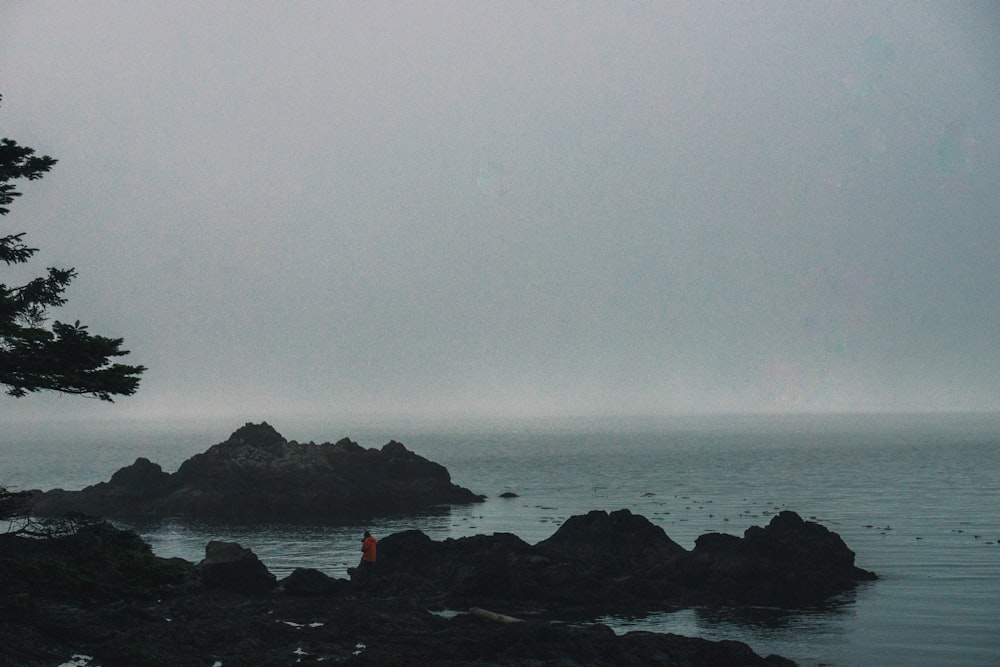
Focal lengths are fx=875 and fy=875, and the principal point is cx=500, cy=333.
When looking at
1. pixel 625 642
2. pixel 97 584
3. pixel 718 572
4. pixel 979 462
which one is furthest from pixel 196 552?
pixel 979 462

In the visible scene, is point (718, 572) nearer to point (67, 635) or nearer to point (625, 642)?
point (625, 642)

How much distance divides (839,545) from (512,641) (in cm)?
2545

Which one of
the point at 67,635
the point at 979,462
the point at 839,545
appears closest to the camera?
the point at 67,635

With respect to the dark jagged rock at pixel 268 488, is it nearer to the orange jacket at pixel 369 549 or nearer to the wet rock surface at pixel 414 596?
the orange jacket at pixel 369 549

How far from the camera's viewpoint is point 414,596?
4075 cm

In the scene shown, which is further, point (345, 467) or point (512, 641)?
point (345, 467)

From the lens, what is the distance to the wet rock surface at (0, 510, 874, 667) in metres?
18.1

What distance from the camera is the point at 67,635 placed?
1953cm

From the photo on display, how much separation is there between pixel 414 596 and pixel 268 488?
53.7m

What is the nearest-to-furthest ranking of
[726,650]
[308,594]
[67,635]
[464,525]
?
[67,635] → [726,650] → [308,594] → [464,525]

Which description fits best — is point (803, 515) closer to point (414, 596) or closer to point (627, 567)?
point (627, 567)

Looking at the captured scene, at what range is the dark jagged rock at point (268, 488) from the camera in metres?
86.8

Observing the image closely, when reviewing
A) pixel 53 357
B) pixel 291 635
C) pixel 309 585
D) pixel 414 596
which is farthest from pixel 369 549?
pixel 53 357

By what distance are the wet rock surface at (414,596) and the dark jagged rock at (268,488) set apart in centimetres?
4097
